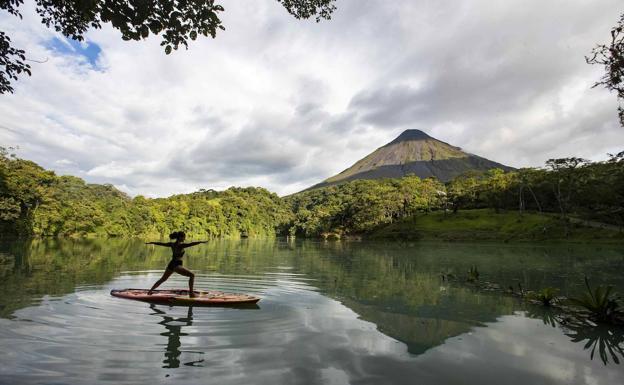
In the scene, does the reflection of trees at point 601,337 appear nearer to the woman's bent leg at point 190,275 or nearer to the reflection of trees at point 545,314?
the reflection of trees at point 545,314

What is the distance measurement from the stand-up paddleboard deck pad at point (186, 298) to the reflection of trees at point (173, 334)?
13.7 inches

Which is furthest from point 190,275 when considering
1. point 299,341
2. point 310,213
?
point 310,213

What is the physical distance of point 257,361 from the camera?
6.95 meters

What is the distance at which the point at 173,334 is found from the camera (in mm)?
8773

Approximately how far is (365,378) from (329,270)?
17871 mm

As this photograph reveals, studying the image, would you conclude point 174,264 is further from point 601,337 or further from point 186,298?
point 601,337

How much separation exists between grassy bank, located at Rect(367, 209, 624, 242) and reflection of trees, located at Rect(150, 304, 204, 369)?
6241 centimetres

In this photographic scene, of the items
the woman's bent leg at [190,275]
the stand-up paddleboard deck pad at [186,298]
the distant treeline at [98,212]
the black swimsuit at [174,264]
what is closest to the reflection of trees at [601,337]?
the stand-up paddleboard deck pad at [186,298]

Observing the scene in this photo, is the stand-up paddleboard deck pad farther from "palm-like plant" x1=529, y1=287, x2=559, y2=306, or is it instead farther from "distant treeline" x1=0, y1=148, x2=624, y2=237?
"distant treeline" x1=0, y1=148, x2=624, y2=237

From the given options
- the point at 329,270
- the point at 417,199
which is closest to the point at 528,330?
Answer: the point at 329,270

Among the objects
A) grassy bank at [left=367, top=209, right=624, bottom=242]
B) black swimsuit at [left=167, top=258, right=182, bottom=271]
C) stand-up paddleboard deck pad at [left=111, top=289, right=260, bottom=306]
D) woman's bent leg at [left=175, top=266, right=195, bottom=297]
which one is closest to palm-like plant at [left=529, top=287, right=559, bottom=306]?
stand-up paddleboard deck pad at [left=111, top=289, right=260, bottom=306]

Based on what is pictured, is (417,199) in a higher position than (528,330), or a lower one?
higher

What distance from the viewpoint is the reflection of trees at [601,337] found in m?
7.96

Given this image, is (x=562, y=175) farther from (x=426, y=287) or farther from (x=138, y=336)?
(x=138, y=336)
